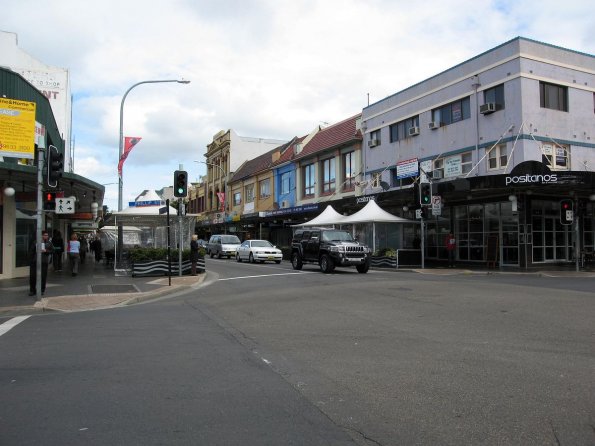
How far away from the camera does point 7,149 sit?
16.2 metres

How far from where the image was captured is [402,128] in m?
32.4

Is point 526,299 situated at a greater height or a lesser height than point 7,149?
lesser

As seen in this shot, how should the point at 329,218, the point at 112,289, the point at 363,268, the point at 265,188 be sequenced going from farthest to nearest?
the point at 265,188 → the point at 329,218 → the point at 363,268 → the point at 112,289

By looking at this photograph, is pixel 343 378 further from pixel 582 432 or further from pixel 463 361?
pixel 582 432

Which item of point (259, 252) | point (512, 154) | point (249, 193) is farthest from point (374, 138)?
point (249, 193)

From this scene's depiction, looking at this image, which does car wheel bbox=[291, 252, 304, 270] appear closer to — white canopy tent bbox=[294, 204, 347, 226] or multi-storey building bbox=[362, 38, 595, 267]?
white canopy tent bbox=[294, 204, 347, 226]

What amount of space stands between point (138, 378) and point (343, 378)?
231 cm

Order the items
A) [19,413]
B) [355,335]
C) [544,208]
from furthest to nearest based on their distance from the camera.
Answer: [544,208] < [355,335] < [19,413]

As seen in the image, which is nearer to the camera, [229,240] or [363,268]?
[363,268]

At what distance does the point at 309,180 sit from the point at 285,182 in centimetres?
470

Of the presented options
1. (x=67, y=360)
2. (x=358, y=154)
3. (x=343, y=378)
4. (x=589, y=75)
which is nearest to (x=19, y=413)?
(x=67, y=360)

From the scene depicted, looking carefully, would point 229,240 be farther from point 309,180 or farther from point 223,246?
point 309,180

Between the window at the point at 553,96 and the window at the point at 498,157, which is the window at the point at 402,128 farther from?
the window at the point at 553,96

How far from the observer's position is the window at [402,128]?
31.4 meters
